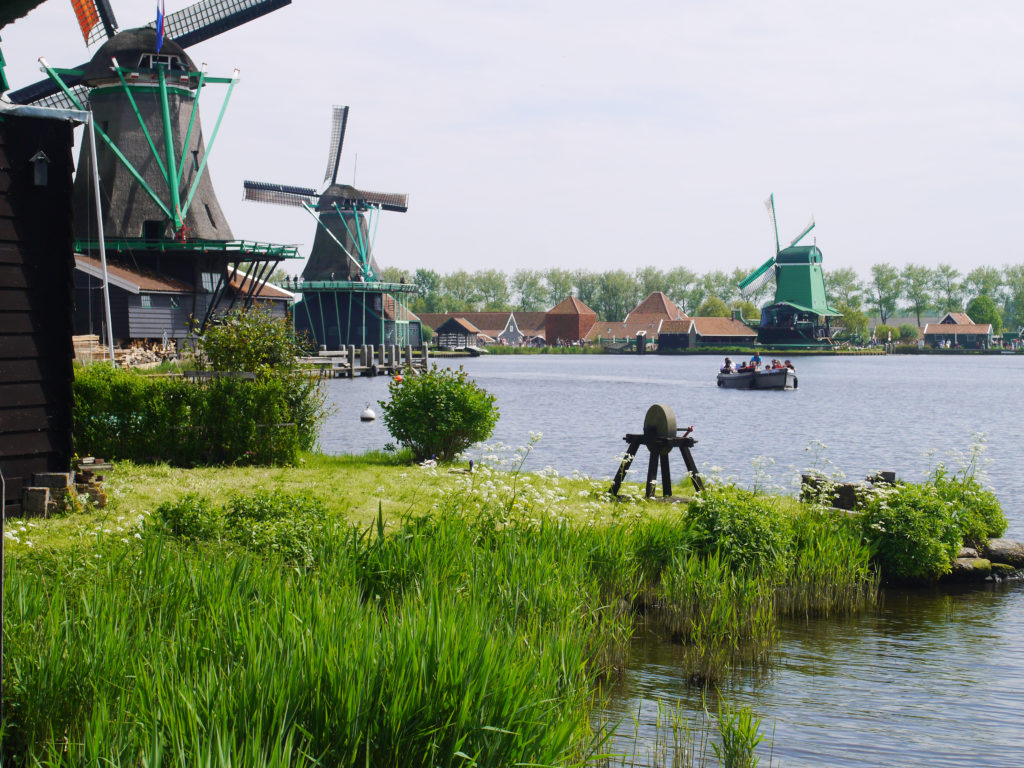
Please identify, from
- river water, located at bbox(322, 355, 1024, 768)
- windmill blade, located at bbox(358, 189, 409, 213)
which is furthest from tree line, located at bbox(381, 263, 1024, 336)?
river water, located at bbox(322, 355, 1024, 768)

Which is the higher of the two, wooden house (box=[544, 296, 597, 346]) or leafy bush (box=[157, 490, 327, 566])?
wooden house (box=[544, 296, 597, 346])

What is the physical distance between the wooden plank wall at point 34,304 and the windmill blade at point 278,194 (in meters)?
53.0

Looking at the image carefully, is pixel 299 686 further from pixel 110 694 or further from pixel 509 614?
pixel 509 614

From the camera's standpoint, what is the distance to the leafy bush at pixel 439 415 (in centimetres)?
1600

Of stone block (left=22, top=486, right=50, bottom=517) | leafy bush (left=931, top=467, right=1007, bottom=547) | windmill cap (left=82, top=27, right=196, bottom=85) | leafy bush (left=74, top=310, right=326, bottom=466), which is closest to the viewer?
stone block (left=22, top=486, right=50, bottom=517)

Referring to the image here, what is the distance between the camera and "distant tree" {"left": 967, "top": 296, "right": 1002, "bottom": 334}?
141375mm

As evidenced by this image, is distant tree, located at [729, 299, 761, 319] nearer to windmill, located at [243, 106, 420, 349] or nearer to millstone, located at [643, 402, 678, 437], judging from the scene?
windmill, located at [243, 106, 420, 349]

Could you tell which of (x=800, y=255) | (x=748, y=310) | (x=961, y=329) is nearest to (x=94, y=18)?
(x=800, y=255)

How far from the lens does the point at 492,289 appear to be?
→ 16400 cm

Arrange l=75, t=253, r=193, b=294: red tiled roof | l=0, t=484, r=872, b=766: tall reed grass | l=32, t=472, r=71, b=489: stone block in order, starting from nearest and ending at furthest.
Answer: l=0, t=484, r=872, b=766: tall reed grass → l=32, t=472, r=71, b=489: stone block → l=75, t=253, r=193, b=294: red tiled roof

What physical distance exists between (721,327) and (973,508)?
114880 mm

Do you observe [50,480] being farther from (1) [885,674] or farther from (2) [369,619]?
(1) [885,674]

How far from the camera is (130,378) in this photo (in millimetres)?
14664

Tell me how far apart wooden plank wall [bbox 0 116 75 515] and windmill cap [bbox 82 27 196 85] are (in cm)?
3257
